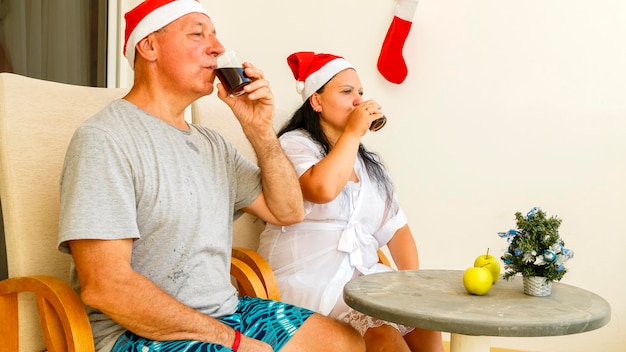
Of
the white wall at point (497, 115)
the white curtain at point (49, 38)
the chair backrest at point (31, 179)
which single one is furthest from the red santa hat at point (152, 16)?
the white wall at point (497, 115)

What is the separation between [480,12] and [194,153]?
80.8 inches

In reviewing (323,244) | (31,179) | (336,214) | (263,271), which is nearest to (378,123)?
(336,214)

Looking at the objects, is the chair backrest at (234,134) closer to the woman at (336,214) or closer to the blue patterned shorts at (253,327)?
the woman at (336,214)

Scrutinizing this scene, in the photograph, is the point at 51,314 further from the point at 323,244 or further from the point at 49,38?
the point at 49,38

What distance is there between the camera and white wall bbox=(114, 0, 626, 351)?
128 inches

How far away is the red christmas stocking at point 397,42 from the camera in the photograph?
3.41m

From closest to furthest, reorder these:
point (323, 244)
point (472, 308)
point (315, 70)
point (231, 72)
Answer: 1. point (472, 308)
2. point (231, 72)
3. point (323, 244)
4. point (315, 70)

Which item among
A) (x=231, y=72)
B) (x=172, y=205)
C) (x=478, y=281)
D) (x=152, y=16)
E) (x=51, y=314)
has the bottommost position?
(x=51, y=314)

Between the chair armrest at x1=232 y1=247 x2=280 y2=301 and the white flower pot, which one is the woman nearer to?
the chair armrest at x1=232 y1=247 x2=280 y2=301

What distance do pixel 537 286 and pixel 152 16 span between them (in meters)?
1.13

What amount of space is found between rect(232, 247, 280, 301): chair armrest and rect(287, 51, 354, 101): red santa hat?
61 cm

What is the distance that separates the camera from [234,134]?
2514 mm

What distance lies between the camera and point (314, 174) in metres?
2.11

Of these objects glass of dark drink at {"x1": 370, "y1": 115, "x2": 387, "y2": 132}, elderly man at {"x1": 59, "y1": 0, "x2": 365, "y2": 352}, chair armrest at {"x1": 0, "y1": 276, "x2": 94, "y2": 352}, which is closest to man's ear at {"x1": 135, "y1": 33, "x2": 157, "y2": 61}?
elderly man at {"x1": 59, "y1": 0, "x2": 365, "y2": 352}
